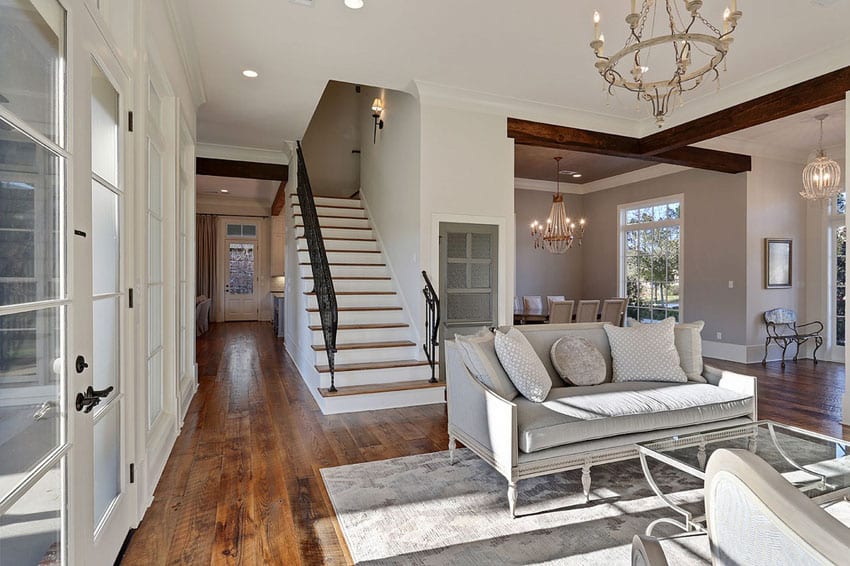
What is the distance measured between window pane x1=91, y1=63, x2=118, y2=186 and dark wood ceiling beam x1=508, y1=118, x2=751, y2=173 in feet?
13.9

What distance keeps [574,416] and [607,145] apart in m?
4.45

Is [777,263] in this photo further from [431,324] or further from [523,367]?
[523,367]

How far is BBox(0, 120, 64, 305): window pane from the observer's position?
1.16m

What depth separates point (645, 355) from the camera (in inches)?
132

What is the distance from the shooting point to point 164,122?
11.3ft

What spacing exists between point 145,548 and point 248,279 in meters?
11.0

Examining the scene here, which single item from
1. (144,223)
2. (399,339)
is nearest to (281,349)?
(399,339)

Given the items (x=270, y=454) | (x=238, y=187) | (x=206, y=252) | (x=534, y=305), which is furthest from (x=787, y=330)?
(x=206, y=252)

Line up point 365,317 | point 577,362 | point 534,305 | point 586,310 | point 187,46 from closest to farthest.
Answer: point 577,362 → point 187,46 → point 365,317 → point 586,310 → point 534,305

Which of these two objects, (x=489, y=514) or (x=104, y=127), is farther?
(x=489, y=514)

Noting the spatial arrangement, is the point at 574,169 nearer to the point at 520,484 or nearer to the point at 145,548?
the point at 520,484

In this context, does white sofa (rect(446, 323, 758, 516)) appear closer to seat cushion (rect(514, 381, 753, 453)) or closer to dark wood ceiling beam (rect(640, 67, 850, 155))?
seat cushion (rect(514, 381, 753, 453))

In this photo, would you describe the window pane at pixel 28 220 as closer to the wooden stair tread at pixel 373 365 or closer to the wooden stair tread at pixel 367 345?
the wooden stair tread at pixel 373 365

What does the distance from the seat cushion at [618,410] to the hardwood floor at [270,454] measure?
1055 mm
